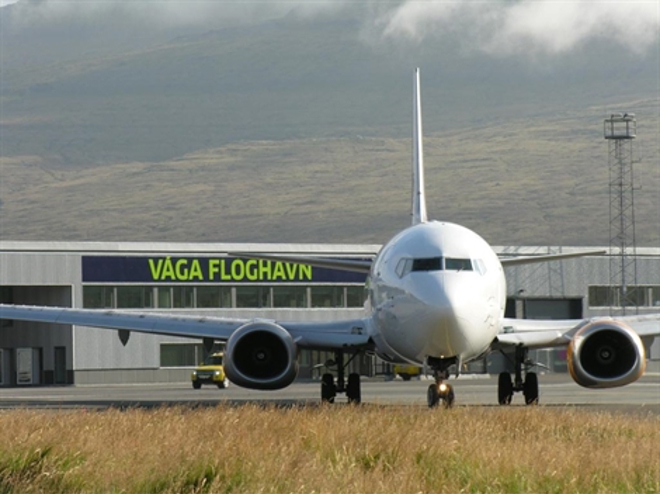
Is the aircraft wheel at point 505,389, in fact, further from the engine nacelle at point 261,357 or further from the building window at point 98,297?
the building window at point 98,297

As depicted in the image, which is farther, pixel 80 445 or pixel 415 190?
pixel 415 190

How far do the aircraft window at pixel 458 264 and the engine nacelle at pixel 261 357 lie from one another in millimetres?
4364

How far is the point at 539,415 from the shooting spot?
23312 millimetres

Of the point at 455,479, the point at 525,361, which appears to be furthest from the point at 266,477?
the point at 525,361

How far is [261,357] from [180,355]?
48.6 metres

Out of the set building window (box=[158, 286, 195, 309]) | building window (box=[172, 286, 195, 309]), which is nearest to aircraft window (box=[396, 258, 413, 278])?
building window (box=[158, 286, 195, 309])

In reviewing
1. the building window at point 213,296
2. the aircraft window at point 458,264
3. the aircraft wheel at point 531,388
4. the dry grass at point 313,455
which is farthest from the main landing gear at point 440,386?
the building window at point 213,296

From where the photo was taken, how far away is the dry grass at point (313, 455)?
1476 centimetres

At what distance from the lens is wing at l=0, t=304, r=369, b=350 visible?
112 feet

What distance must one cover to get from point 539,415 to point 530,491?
8685 mm

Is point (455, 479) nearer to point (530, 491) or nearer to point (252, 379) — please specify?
point (530, 491)

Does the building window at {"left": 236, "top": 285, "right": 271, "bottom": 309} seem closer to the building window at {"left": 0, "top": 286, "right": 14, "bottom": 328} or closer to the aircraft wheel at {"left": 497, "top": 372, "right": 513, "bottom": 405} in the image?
the building window at {"left": 0, "top": 286, "right": 14, "bottom": 328}

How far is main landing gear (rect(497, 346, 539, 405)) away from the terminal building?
131 feet

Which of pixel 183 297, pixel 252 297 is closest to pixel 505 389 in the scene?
pixel 183 297
